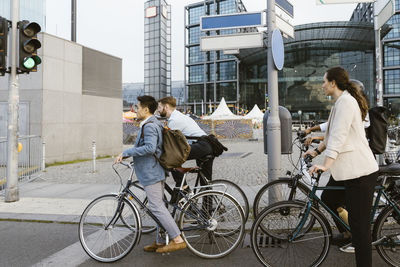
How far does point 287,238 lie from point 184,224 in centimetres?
105

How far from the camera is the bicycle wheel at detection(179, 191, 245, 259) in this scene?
3.44 metres

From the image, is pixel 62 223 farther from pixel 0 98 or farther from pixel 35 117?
pixel 0 98

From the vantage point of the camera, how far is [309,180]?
3994 millimetres

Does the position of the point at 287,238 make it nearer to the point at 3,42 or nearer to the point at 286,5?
the point at 286,5

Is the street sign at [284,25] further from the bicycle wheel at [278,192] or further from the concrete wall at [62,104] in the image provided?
the concrete wall at [62,104]

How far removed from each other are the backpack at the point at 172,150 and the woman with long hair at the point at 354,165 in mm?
1335

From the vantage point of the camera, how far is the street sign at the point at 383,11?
5.39 metres

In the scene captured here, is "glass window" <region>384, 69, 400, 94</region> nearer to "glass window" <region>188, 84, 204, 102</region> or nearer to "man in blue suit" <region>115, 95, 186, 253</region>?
"glass window" <region>188, 84, 204, 102</region>

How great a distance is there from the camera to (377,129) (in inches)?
137

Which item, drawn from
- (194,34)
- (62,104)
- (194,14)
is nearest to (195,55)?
(194,34)

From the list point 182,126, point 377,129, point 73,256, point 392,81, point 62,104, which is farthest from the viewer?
point 392,81

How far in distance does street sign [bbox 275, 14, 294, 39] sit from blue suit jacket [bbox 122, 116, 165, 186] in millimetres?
2692

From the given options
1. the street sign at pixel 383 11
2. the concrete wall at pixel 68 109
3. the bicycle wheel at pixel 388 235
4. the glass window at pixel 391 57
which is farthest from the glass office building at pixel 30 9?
the glass window at pixel 391 57

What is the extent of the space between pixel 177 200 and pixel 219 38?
8.86 feet
